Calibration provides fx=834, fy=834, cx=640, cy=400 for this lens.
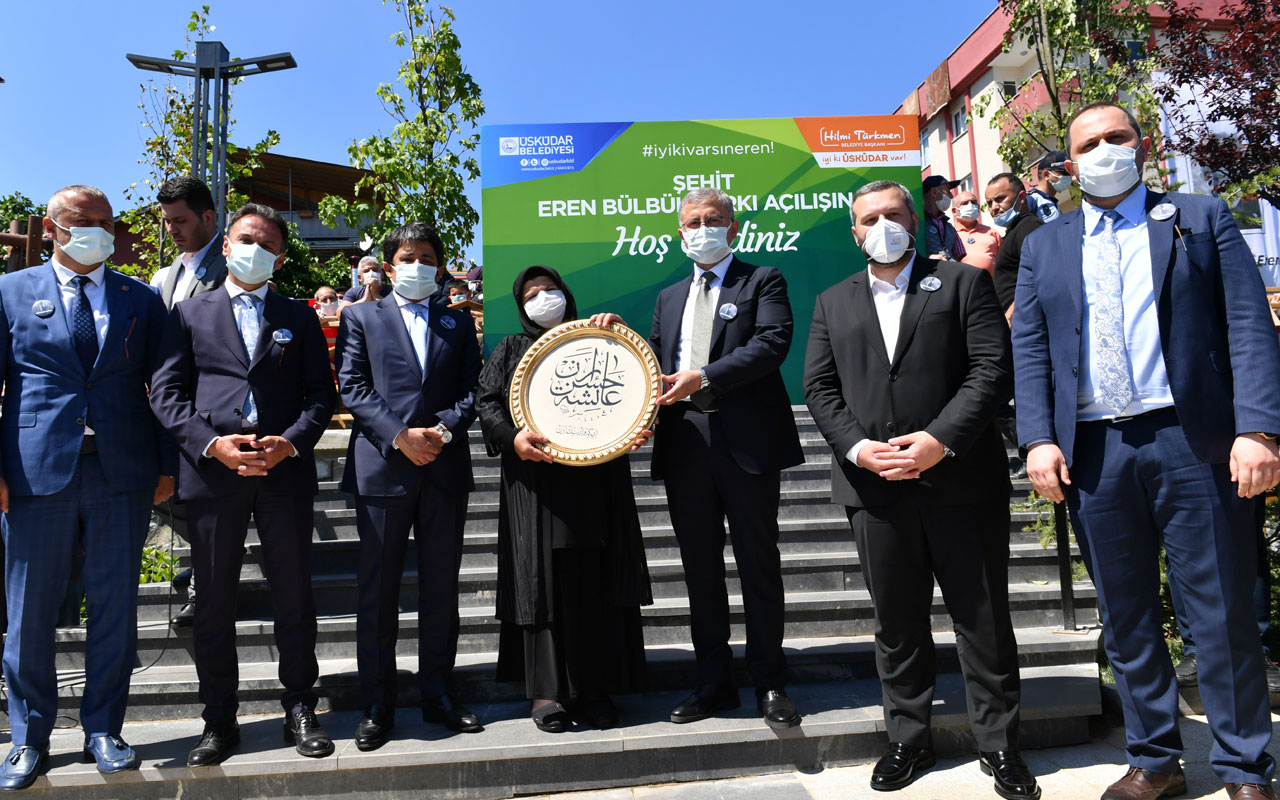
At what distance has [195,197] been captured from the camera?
397 centimetres

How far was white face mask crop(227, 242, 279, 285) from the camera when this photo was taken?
3.37 metres

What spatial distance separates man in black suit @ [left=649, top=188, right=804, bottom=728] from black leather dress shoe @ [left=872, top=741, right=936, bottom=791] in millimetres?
346

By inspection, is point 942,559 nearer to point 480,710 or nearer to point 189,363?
point 480,710

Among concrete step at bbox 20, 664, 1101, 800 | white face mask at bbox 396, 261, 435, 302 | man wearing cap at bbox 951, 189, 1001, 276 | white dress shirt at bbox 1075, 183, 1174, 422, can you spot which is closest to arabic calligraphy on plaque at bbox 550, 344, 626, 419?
white face mask at bbox 396, 261, 435, 302

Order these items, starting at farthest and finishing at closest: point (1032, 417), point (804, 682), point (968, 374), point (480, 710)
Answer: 1. point (804, 682)
2. point (480, 710)
3. point (968, 374)
4. point (1032, 417)

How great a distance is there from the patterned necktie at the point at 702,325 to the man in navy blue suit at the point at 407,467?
96 cm

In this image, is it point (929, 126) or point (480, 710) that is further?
point (929, 126)

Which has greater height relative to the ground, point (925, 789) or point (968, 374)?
point (968, 374)

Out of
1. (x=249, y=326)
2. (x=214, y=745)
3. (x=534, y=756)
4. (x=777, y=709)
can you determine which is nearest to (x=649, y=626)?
(x=777, y=709)

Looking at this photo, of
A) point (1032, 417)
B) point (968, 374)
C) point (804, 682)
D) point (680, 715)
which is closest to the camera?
point (1032, 417)

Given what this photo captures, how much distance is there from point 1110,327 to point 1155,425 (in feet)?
1.10

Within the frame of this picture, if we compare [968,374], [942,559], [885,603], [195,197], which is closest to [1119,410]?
[968,374]

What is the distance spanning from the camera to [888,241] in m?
3.04

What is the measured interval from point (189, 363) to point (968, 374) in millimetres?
2986
